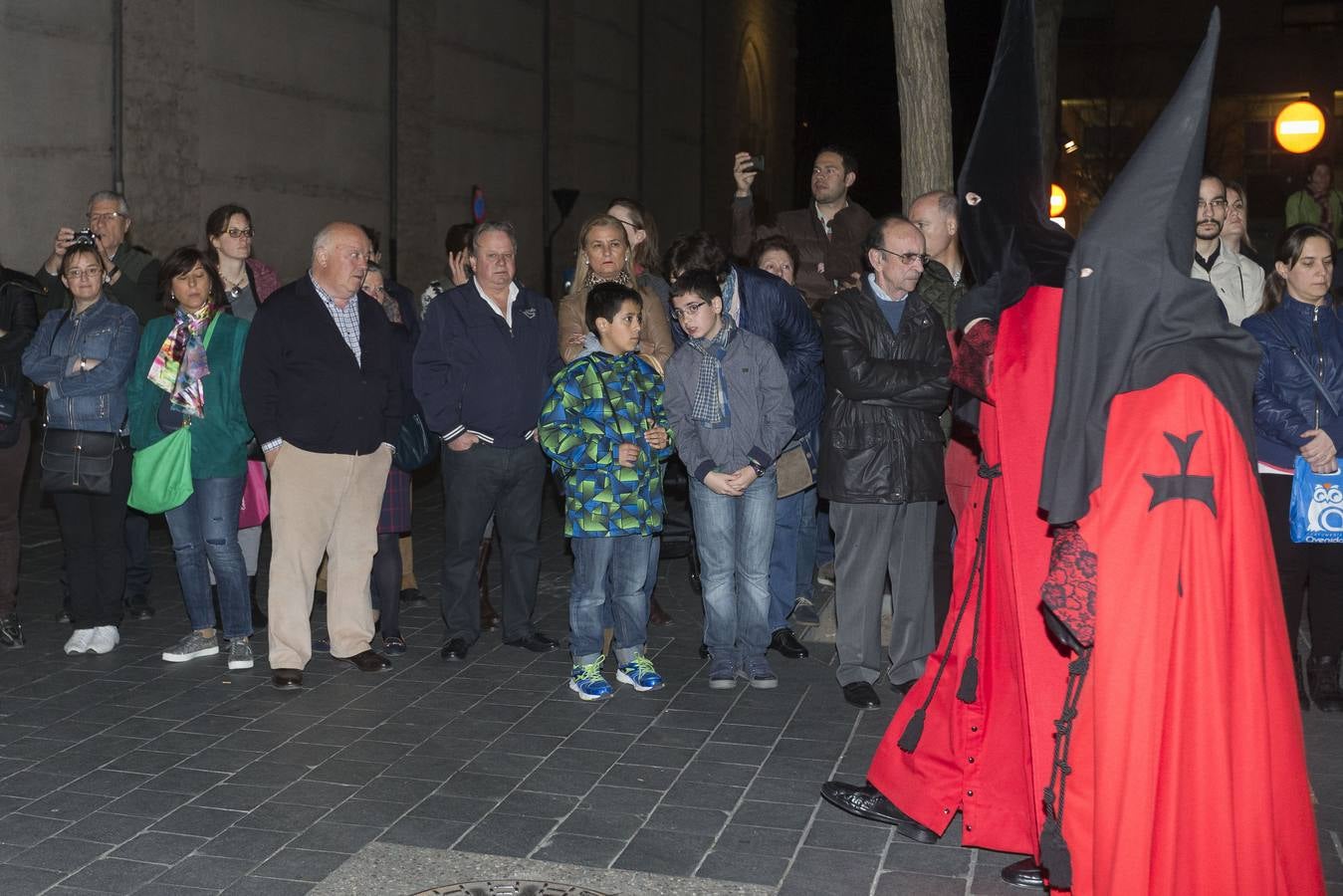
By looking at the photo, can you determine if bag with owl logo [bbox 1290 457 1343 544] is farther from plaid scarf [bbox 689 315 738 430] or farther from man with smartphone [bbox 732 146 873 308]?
man with smartphone [bbox 732 146 873 308]

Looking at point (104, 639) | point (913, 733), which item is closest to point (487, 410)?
point (104, 639)

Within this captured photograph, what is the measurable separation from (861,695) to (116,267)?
5172 millimetres

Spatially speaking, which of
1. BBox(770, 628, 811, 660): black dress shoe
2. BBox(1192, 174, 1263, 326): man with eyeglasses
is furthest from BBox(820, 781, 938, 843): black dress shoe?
BBox(1192, 174, 1263, 326): man with eyeglasses

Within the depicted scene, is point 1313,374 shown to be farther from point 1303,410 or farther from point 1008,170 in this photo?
point 1008,170

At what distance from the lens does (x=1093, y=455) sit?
13.1 feet

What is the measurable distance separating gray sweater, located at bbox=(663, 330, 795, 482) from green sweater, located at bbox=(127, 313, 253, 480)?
7.41 feet

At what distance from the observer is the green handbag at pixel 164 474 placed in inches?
301

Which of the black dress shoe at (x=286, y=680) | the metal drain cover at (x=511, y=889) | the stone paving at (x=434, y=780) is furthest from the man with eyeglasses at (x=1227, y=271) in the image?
the black dress shoe at (x=286, y=680)

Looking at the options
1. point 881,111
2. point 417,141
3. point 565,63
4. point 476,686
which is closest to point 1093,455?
point 476,686

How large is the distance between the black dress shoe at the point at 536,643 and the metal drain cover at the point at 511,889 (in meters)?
3.14

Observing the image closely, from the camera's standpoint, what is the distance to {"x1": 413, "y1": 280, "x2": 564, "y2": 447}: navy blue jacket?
7.68 meters

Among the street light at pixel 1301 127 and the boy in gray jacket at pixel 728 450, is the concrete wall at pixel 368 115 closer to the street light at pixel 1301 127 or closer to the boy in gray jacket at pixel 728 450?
the boy in gray jacket at pixel 728 450

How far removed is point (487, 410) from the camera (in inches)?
304

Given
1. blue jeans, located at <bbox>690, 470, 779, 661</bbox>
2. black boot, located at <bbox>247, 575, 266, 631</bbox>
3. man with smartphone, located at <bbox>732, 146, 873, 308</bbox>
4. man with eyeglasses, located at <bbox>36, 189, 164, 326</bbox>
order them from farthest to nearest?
man with smartphone, located at <bbox>732, 146, 873, 308</bbox> < man with eyeglasses, located at <bbox>36, 189, 164, 326</bbox> < black boot, located at <bbox>247, 575, 266, 631</bbox> < blue jeans, located at <bbox>690, 470, 779, 661</bbox>
